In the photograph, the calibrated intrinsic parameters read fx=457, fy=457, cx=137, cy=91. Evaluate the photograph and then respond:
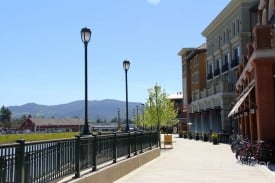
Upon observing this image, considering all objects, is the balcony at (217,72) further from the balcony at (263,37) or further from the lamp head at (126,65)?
the balcony at (263,37)

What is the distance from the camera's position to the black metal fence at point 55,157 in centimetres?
763

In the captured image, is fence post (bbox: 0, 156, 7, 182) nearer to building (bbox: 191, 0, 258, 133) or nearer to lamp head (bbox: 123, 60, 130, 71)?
lamp head (bbox: 123, 60, 130, 71)

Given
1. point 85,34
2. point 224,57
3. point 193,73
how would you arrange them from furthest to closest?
point 193,73 → point 224,57 → point 85,34

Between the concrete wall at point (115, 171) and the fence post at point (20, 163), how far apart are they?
2.96 metres

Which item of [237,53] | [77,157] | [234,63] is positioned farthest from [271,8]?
[234,63]

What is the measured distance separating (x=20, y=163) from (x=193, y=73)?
85320 mm

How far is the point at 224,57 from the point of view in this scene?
212ft

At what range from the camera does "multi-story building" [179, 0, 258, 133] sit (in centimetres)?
5600

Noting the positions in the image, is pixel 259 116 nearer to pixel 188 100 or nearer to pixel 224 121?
pixel 224 121

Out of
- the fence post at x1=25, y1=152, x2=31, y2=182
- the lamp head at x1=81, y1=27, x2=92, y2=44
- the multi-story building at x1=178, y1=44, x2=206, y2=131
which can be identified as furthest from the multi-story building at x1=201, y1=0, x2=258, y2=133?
the fence post at x1=25, y1=152, x2=31, y2=182

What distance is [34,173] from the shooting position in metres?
8.58

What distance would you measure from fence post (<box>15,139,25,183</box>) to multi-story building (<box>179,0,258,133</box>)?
1715 inches

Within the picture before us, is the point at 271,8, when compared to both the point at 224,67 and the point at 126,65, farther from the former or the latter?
the point at 224,67

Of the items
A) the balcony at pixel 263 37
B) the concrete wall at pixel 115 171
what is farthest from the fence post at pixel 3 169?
the balcony at pixel 263 37
